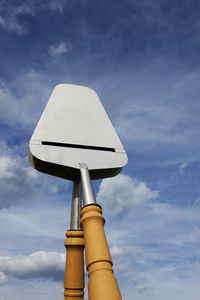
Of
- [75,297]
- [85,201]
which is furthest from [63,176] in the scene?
[75,297]

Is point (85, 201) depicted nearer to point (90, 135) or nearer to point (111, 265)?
point (111, 265)

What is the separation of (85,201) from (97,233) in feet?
2.05

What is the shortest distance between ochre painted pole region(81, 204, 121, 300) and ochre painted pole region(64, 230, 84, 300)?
60.7 inches

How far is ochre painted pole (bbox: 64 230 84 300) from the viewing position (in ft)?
15.7

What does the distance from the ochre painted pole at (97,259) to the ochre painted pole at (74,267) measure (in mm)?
1542

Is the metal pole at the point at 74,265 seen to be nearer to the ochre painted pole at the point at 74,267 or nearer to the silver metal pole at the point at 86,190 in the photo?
the ochre painted pole at the point at 74,267

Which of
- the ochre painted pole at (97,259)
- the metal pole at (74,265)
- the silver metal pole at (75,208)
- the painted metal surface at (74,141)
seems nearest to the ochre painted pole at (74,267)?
the metal pole at (74,265)

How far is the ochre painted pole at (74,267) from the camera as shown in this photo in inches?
189

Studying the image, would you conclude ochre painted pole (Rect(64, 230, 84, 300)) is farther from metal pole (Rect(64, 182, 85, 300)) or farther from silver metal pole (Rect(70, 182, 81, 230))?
silver metal pole (Rect(70, 182, 81, 230))

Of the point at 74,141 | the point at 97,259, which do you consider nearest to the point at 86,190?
the point at 97,259

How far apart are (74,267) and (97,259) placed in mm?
1988

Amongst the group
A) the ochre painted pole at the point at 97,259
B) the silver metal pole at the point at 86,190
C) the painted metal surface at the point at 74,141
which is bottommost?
the ochre painted pole at the point at 97,259

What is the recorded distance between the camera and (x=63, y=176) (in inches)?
219

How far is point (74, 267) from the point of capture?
4.96 m
